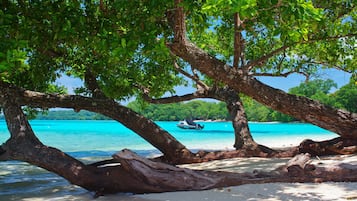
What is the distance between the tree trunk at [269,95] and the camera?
6.49 meters

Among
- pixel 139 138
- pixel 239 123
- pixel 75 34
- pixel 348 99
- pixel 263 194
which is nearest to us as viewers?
pixel 263 194

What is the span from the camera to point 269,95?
6.96m

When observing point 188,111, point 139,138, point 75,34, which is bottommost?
point 139,138

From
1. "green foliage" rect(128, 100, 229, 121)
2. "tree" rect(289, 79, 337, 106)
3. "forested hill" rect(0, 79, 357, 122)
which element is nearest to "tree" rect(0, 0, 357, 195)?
"forested hill" rect(0, 79, 357, 122)

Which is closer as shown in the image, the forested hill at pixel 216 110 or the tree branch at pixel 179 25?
the tree branch at pixel 179 25

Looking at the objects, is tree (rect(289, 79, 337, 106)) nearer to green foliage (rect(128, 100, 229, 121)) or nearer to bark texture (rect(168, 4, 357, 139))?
green foliage (rect(128, 100, 229, 121))

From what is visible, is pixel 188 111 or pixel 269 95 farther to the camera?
pixel 188 111

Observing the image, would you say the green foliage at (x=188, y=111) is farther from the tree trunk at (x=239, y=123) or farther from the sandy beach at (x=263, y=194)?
the sandy beach at (x=263, y=194)

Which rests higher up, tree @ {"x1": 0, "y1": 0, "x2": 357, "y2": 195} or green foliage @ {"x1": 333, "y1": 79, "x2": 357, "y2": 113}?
green foliage @ {"x1": 333, "y1": 79, "x2": 357, "y2": 113}

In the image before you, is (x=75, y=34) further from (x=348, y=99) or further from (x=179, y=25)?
(x=348, y=99)

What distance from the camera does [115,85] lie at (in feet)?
32.7

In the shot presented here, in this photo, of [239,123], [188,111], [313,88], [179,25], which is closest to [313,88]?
[313,88]

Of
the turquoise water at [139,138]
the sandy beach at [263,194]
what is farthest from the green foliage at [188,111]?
the sandy beach at [263,194]

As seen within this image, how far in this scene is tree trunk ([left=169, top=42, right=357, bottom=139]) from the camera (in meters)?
6.49
